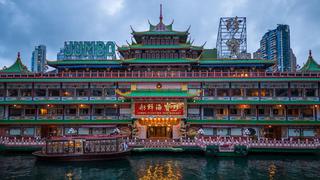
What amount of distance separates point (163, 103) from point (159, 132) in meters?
5.40

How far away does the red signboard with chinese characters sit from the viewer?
140 feet

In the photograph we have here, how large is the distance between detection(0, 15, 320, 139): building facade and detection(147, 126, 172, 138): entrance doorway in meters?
0.17

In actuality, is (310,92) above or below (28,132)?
above

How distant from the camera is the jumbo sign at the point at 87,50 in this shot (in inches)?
2039

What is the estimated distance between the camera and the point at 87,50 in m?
51.9

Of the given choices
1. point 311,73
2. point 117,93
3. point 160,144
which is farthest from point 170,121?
point 311,73

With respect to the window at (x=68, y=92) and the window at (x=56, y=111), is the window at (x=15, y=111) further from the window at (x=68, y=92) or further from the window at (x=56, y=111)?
the window at (x=68, y=92)

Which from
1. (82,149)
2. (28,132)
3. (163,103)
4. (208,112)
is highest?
(163,103)

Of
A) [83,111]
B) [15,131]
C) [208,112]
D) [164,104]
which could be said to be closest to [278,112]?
[208,112]

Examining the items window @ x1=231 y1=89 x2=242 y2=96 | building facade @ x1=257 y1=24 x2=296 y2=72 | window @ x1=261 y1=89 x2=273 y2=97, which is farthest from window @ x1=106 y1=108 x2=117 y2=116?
building facade @ x1=257 y1=24 x2=296 y2=72

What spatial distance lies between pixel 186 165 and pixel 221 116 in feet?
52.7

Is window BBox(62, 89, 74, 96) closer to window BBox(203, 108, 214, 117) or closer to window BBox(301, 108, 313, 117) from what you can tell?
window BBox(203, 108, 214, 117)

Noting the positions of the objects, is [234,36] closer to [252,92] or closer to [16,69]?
[252,92]

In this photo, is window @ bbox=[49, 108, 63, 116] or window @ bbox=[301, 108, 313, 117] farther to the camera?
window @ bbox=[49, 108, 63, 116]
